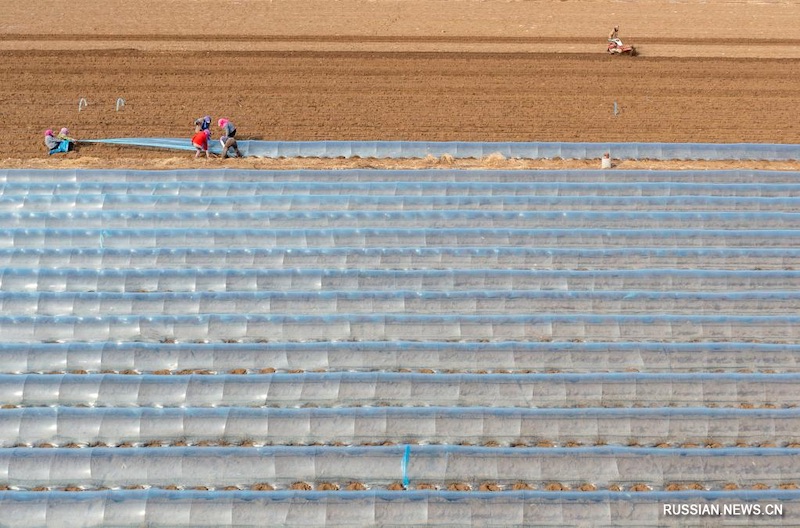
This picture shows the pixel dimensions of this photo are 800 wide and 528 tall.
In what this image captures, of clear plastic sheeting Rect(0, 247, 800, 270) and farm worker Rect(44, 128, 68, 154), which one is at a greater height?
farm worker Rect(44, 128, 68, 154)

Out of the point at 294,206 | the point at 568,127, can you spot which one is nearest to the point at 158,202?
the point at 294,206

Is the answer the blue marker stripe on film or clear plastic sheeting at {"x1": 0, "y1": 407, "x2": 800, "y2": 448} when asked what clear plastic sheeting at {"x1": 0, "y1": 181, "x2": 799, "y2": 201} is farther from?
the blue marker stripe on film

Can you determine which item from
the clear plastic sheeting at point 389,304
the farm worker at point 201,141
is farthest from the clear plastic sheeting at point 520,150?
the clear plastic sheeting at point 389,304

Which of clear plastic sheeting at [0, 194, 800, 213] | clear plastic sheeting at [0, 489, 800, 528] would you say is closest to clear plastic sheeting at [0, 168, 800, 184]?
clear plastic sheeting at [0, 194, 800, 213]

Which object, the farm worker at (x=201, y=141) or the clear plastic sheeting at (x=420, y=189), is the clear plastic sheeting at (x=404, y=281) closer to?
the clear plastic sheeting at (x=420, y=189)

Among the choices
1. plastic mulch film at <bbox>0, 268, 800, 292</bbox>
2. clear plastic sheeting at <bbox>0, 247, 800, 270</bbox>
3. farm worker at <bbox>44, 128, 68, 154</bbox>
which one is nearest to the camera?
plastic mulch film at <bbox>0, 268, 800, 292</bbox>

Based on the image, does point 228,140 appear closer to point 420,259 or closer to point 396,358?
point 420,259

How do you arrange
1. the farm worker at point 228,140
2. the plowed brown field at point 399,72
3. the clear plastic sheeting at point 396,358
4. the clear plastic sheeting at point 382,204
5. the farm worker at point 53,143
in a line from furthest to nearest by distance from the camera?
the plowed brown field at point 399,72, the farm worker at point 53,143, the farm worker at point 228,140, the clear plastic sheeting at point 382,204, the clear plastic sheeting at point 396,358
